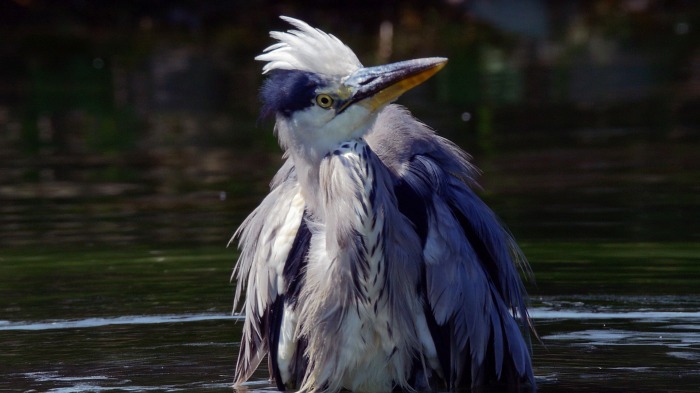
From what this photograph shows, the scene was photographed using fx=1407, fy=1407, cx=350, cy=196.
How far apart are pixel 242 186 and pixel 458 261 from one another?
255 inches

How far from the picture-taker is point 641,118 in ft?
51.8

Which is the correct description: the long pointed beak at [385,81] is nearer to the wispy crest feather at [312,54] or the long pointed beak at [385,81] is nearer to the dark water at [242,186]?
the wispy crest feather at [312,54]

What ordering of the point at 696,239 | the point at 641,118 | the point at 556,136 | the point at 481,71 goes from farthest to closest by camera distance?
the point at 481,71 → the point at 641,118 → the point at 556,136 → the point at 696,239

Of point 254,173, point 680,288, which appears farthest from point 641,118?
point 680,288

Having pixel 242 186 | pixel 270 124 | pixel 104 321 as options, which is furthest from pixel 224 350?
pixel 270 124

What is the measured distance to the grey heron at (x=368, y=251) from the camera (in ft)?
19.7

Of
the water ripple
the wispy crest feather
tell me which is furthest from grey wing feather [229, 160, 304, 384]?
the water ripple

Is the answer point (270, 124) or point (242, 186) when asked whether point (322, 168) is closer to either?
point (242, 186)

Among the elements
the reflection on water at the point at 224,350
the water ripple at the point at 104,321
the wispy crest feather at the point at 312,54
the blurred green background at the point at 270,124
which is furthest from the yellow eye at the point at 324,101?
the blurred green background at the point at 270,124

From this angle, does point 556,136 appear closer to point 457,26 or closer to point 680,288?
point 680,288

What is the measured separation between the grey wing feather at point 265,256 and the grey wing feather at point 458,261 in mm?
473

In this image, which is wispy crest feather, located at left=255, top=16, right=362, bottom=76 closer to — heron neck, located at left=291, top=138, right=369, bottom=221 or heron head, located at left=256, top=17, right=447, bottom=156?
heron head, located at left=256, top=17, right=447, bottom=156

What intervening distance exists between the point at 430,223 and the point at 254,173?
7.22m

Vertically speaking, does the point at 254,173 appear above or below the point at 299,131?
below
